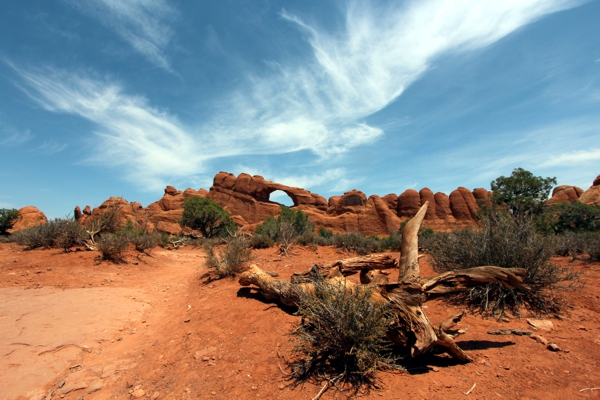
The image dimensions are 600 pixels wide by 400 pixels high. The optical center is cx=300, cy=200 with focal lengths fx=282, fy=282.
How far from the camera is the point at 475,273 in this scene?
3.62m

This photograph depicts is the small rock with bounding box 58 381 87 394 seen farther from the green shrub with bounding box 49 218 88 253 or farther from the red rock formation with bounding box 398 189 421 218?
the red rock formation with bounding box 398 189 421 218

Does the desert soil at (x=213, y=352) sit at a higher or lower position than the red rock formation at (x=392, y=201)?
lower

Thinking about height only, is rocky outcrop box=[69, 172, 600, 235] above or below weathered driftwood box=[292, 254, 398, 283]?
above

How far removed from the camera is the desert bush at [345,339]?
2.85m

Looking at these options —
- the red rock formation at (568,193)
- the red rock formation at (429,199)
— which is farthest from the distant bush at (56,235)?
the red rock formation at (568,193)

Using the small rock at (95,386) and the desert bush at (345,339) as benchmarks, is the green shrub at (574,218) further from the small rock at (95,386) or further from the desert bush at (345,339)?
the small rock at (95,386)

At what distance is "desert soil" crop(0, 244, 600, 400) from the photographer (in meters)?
2.76

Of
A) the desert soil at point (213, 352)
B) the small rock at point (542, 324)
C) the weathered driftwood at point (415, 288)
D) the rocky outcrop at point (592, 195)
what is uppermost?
the rocky outcrop at point (592, 195)

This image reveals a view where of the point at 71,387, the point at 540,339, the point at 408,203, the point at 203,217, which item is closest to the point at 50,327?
the point at 71,387

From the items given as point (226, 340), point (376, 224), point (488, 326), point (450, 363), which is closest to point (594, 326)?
point (488, 326)

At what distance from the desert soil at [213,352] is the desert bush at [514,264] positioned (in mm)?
328

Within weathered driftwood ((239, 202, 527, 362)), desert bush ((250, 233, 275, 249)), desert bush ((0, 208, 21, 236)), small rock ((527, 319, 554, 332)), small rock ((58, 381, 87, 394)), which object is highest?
desert bush ((0, 208, 21, 236))

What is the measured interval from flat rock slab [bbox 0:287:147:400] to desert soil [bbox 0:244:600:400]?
0.01m

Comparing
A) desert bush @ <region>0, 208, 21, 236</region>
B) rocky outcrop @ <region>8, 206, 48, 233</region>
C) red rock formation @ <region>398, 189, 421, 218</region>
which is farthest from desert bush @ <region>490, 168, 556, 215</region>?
rocky outcrop @ <region>8, 206, 48, 233</region>
